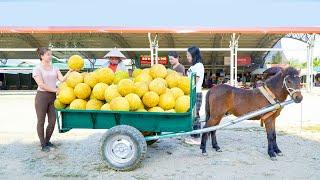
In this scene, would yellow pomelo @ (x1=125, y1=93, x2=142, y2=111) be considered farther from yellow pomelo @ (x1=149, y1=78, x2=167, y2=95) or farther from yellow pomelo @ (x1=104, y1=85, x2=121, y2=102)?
yellow pomelo @ (x1=149, y1=78, x2=167, y2=95)

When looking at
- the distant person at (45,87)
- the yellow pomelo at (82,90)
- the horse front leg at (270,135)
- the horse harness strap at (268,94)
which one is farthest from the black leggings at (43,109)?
the horse front leg at (270,135)

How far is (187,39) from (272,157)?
22.4 metres

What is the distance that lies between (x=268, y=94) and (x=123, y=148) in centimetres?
236

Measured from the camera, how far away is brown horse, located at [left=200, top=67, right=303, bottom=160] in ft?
18.3

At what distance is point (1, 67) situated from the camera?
3250 centimetres

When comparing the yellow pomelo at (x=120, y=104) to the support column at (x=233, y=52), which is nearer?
the yellow pomelo at (x=120, y=104)

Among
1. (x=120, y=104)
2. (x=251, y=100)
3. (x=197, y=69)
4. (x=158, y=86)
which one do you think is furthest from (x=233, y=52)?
(x=120, y=104)

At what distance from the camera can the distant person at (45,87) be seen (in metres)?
5.86

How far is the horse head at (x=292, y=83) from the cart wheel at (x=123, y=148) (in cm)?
229

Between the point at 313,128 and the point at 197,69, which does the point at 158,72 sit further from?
the point at 313,128

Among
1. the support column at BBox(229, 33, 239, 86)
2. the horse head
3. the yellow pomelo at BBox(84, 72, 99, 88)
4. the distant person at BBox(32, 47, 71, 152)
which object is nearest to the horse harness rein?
the horse head

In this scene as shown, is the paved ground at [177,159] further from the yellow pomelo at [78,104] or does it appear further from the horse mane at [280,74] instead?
the horse mane at [280,74]

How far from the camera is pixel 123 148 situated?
506 centimetres

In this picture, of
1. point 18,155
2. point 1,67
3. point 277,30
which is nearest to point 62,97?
point 18,155
